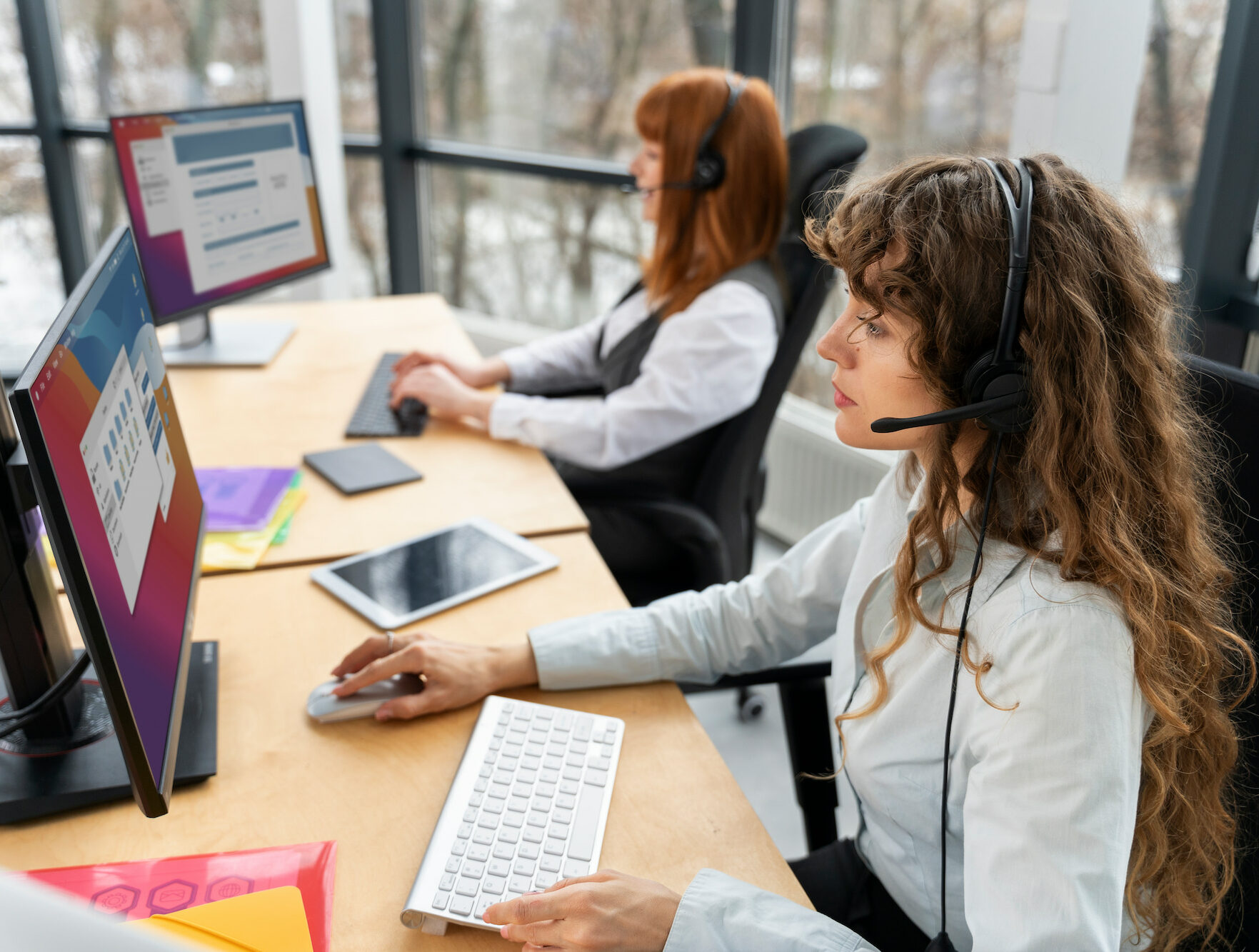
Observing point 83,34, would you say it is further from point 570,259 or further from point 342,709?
point 342,709

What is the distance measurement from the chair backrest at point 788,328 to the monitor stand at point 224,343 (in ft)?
3.14

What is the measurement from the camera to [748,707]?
1980 mm

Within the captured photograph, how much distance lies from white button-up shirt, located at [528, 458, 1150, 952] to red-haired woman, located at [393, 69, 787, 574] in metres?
0.64

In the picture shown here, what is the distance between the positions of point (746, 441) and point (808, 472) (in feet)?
3.12

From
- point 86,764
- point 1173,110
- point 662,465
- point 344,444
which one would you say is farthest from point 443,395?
point 1173,110

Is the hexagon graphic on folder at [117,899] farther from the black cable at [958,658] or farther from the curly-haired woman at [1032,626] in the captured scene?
the black cable at [958,658]

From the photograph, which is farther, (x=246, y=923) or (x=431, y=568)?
(x=431, y=568)

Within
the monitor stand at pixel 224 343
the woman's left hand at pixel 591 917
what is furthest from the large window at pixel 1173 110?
the monitor stand at pixel 224 343

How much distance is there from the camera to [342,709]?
0.92 m

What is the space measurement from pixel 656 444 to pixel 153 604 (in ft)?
3.23

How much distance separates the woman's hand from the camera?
3.03 feet

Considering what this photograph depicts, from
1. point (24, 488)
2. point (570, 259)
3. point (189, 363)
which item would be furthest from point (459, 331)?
point (24, 488)

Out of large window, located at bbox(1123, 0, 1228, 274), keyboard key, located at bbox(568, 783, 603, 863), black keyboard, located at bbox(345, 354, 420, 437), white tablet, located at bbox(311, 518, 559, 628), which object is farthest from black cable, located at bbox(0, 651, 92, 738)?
large window, located at bbox(1123, 0, 1228, 274)

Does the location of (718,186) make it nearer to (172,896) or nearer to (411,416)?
(411,416)
